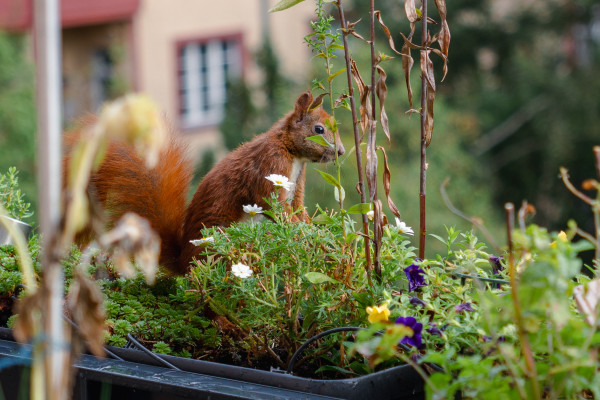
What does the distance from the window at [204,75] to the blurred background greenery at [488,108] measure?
8.05 feet

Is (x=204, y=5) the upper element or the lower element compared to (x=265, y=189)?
upper

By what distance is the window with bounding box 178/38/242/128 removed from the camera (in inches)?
424

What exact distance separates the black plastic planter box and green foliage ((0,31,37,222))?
5.69 metres

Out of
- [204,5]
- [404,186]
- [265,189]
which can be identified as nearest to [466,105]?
[404,186]

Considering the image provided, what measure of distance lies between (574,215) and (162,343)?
744cm

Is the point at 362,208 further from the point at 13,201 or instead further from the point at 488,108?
the point at 488,108

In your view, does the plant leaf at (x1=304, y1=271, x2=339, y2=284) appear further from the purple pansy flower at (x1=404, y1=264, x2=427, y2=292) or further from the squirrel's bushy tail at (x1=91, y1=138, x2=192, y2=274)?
the squirrel's bushy tail at (x1=91, y1=138, x2=192, y2=274)

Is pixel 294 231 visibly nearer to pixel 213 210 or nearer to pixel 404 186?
pixel 213 210

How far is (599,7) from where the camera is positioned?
858 cm

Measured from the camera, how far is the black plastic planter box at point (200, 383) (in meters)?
1.10

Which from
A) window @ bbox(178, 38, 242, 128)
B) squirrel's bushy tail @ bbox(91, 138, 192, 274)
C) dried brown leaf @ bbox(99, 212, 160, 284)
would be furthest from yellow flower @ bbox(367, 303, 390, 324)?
window @ bbox(178, 38, 242, 128)

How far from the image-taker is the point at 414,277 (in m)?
1.30

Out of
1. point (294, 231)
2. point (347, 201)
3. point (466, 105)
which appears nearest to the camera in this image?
point (294, 231)

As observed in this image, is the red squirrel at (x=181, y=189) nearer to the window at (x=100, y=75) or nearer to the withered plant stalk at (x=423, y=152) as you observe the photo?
the withered plant stalk at (x=423, y=152)
